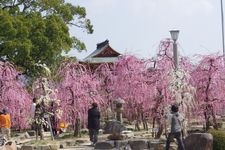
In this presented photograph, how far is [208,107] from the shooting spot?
24.6m

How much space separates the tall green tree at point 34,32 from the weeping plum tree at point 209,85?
14759 millimetres

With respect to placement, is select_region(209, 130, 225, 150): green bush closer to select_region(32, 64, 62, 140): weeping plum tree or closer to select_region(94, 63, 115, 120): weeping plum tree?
select_region(32, 64, 62, 140): weeping plum tree

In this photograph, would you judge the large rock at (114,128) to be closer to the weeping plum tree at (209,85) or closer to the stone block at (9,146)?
the weeping plum tree at (209,85)

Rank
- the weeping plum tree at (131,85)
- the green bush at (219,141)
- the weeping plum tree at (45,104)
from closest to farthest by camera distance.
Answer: the green bush at (219,141) < the weeping plum tree at (45,104) < the weeping plum tree at (131,85)

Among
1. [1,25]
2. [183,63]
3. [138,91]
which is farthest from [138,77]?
[1,25]

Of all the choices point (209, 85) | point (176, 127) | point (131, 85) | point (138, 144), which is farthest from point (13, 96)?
point (176, 127)

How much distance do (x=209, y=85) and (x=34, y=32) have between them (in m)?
16.7

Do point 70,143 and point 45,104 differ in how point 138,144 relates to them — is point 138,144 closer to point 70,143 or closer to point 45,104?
point 70,143

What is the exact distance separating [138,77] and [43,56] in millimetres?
10794

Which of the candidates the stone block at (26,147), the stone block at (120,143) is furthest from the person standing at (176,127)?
the stone block at (26,147)

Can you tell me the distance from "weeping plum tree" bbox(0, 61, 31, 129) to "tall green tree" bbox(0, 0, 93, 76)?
20.8 ft

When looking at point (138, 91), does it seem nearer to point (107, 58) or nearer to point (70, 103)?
point (70, 103)

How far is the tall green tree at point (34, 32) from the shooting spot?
120 feet

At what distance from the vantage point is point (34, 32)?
3800 centimetres
